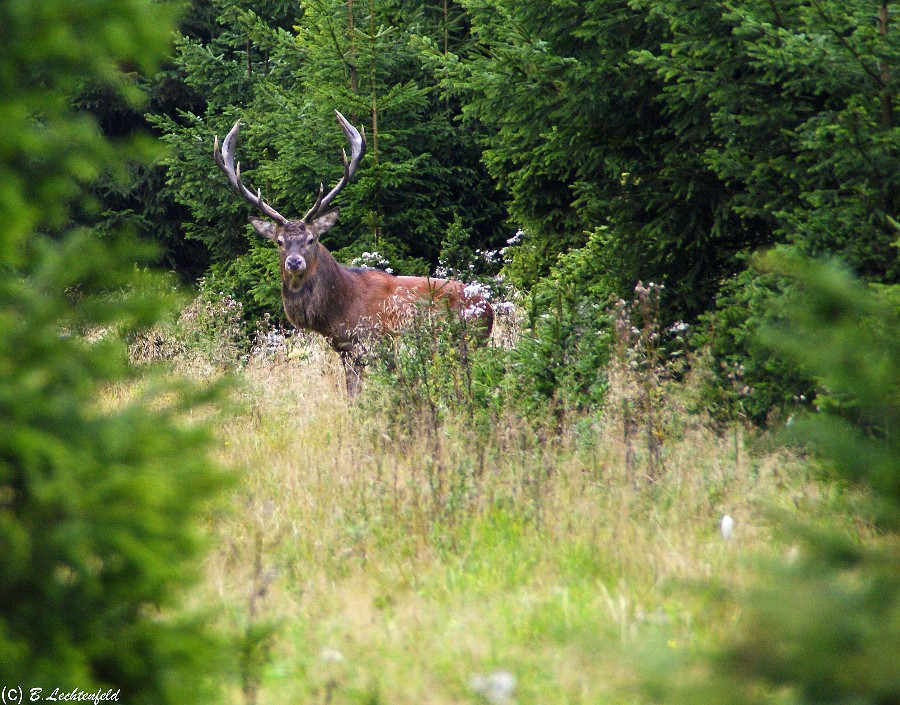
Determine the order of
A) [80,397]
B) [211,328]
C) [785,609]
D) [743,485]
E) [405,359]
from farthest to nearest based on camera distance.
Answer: [211,328], [405,359], [743,485], [80,397], [785,609]

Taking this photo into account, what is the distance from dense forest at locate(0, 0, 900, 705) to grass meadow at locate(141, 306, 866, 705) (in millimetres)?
18

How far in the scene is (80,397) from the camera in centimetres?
206

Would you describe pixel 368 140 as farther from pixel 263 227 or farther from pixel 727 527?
pixel 727 527

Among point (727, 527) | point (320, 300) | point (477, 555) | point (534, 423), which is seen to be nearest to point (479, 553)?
point (477, 555)

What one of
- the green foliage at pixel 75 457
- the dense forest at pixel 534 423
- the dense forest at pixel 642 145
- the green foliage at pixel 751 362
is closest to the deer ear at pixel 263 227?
the dense forest at pixel 534 423

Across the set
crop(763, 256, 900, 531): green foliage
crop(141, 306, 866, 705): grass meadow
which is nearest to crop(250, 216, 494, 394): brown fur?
crop(141, 306, 866, 705): grass meadow

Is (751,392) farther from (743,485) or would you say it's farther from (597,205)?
(597,205)

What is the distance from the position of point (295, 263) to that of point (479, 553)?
5.29 m

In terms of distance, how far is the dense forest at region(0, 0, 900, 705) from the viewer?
6.29 ft

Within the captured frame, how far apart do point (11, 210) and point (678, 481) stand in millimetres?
3448

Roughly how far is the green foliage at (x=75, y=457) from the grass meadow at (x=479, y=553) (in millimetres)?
240

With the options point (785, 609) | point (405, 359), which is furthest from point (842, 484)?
point (405, 359)

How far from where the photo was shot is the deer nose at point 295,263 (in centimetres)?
877

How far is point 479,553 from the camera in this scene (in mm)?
4000
